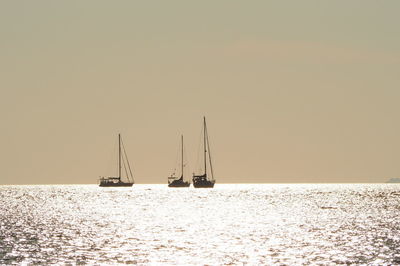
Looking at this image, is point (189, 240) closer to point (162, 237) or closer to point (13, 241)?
point (162, 237)

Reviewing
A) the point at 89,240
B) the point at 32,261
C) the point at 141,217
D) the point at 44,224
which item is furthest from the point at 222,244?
the point at 141,217

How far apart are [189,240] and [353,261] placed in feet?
88.8

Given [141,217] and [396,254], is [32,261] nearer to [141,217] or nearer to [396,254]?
[396,254]

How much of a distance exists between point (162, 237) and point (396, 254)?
32739 mm

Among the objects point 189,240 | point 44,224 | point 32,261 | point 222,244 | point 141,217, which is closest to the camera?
point 32,261

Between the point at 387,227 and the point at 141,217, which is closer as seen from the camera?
the point at 387,227

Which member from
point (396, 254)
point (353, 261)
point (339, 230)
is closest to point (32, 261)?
point (353, 261)

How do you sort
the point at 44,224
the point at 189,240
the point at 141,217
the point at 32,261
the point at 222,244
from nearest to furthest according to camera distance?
the point at 32,261, the point at 222,244, the point at 189,240, the point at 44,224, the point at 141,217

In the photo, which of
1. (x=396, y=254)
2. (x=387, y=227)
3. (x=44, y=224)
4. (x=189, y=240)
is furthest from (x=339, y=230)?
(x=44, y=224)

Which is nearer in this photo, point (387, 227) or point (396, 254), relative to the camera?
point (396, 254)

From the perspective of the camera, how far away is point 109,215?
14400cm

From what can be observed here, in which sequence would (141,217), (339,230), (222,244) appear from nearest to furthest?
(222,244) < (339,230) < (141,217)

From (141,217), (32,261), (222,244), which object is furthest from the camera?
(141,217)

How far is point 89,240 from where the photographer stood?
8938 cm
